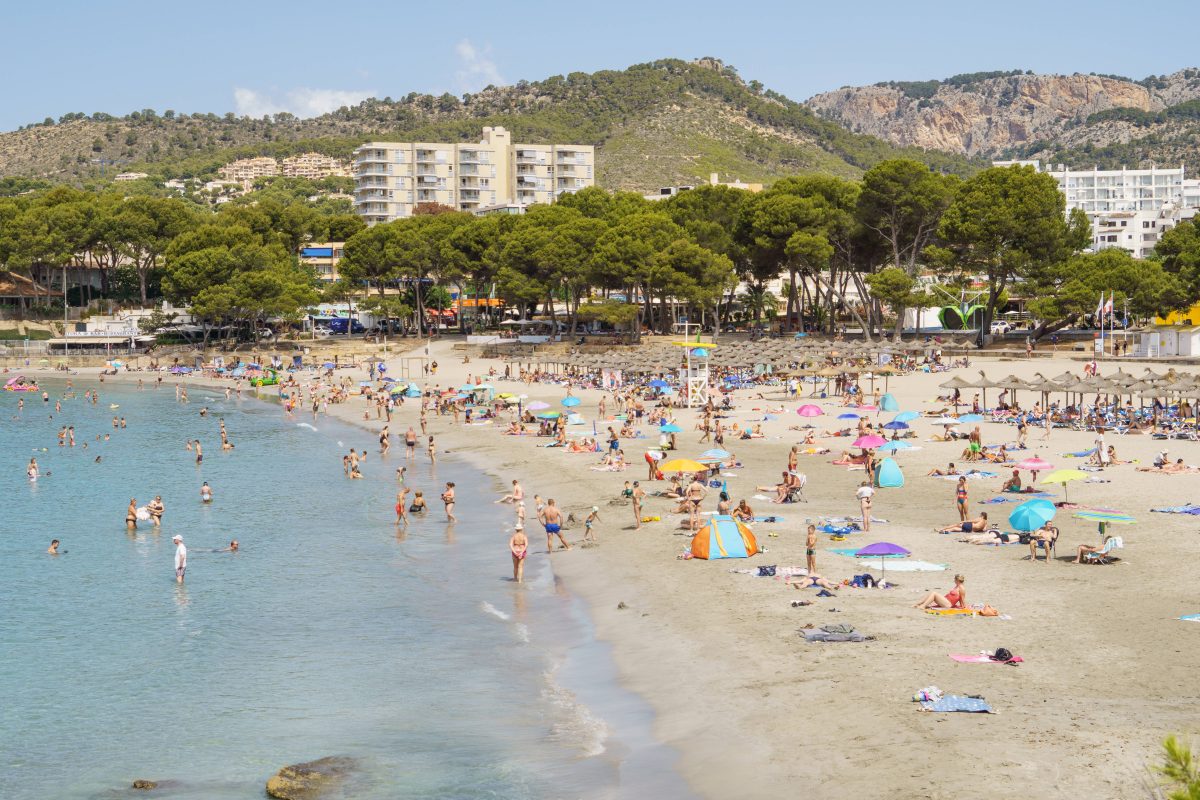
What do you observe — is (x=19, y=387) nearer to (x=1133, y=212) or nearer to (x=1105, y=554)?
(x=1105, y=554)

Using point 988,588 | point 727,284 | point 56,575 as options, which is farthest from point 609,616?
point 727,284

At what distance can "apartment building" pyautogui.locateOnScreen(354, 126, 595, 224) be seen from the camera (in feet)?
503

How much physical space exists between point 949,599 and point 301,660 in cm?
1024

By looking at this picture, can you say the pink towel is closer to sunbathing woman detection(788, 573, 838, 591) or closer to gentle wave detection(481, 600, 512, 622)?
sunbathing woman detection(788, 573, 838, 591)

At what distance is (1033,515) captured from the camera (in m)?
22.7

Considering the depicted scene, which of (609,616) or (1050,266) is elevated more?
(1050,266)

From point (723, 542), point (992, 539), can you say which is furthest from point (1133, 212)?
point (723, 542)

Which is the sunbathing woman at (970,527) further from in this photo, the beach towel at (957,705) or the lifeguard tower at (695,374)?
the lifeguard tower at (695,374)

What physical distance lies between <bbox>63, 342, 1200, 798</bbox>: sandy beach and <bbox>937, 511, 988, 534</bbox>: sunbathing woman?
455 millimetres

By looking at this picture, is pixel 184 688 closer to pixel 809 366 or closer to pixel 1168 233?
pixel 809 366

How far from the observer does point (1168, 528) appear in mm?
24609

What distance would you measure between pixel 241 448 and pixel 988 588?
36914 millimetres

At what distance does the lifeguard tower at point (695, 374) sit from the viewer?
177ft

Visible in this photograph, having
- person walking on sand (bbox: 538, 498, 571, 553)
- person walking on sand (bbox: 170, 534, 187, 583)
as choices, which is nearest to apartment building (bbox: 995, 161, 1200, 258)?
person walking on sand (bbox: 538, 498, 571, 553)
